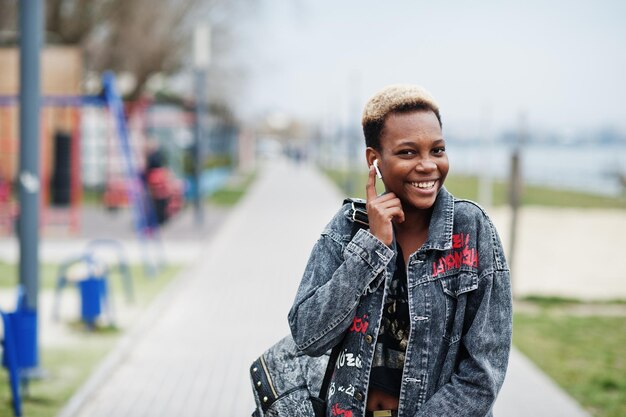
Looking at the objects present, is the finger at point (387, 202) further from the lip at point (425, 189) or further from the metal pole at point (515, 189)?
the metal pole at point (515, 189)

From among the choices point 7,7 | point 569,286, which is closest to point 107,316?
point 569,286

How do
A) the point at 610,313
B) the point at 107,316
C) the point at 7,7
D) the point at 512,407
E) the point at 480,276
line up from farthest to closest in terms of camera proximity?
the point at 7,7
the point at 610,313
the point at 107,316
the point at 512,407
the point at 480,276

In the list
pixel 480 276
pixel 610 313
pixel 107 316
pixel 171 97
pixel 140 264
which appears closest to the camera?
pixel 480 276

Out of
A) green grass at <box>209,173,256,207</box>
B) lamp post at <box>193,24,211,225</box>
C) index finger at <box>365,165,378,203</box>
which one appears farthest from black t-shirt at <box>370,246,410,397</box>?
green grass at <box>209,173,256,207</box>

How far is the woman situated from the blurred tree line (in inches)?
920

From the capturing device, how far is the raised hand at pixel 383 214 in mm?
2182

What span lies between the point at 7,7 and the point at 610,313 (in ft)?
63.6

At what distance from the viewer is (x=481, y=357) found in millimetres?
2139

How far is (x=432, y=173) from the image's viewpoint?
2.21 metres

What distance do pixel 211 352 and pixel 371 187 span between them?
5.29 meters

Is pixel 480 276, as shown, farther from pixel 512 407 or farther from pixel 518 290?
pixel 518 290

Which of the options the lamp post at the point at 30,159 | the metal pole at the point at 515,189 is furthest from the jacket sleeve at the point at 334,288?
→ the metal pole at the point at 515,189

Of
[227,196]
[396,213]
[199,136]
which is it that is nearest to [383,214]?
[396,213]

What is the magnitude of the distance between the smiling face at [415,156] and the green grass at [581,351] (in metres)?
4.02
